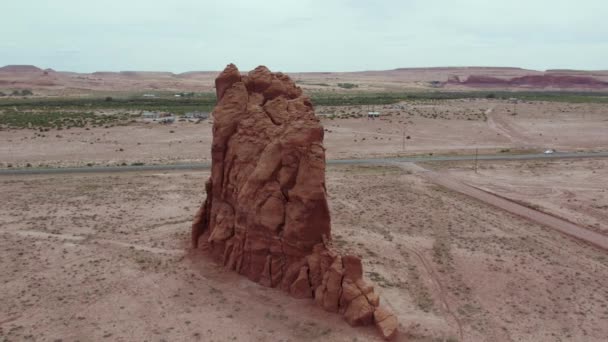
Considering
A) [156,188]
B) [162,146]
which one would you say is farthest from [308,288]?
[162,146]

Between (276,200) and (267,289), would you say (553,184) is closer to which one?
(276,200)

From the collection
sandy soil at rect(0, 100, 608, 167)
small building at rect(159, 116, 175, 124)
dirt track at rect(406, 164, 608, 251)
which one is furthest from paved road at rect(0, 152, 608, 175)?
small building at rect(159, 116, 175, 124)

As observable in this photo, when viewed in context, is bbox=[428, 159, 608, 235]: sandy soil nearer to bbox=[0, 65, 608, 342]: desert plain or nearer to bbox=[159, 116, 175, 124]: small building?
bbox=[0, 65, 608, 342]: desert plain

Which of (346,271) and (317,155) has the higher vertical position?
(317,155)

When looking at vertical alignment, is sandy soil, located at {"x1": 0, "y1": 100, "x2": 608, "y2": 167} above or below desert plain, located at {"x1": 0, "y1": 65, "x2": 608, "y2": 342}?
above

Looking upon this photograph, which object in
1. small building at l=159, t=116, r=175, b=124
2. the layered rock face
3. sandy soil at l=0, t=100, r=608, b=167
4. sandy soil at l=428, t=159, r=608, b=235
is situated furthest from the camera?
small building at l=159, t=116, r=175, b=124

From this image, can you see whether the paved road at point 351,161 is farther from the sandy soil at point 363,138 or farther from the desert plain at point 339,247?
the sandy soil at point 363,138

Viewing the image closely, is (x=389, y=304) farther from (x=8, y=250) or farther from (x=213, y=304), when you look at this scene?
(x=8, y=250)
